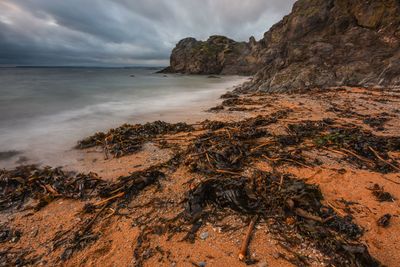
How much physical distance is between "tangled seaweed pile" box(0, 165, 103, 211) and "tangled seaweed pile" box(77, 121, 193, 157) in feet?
4.28

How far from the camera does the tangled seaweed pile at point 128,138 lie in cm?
580

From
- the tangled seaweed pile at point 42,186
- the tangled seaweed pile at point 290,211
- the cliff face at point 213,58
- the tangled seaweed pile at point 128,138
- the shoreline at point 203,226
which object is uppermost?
the tangled seaweed pile at point 290,211

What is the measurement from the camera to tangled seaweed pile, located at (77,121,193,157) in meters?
5.80

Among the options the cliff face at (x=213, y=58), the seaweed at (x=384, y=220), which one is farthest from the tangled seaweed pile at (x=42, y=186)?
the cliff face at (x=213, y=58)

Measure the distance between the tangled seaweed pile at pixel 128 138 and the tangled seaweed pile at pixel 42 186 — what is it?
1.30m

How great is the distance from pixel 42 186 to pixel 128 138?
103 inches

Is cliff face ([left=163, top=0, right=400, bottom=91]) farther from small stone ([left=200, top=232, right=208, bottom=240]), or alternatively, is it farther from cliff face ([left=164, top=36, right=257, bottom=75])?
cliff face ([left=164, top=36, right=257, bottom=75])

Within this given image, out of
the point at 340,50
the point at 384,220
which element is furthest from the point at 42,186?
the point at 340,50

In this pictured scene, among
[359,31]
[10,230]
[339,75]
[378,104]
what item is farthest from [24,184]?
[359,31]

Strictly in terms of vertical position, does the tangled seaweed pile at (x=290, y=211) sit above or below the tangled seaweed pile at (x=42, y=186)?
above

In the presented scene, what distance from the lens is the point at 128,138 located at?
6480 millimetres

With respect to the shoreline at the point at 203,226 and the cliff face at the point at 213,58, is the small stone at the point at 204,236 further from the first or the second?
the cliff face at the point at 213,58

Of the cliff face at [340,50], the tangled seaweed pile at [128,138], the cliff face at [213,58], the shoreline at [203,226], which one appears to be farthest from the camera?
the cliff face at [213,58]

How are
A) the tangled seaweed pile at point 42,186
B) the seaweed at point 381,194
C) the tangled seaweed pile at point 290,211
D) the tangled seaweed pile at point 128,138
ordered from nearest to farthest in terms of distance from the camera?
1. the tangled seaweed pile at point 290,211
2. the seaweed at point 381,194
3. the tangled seaweed pile at point 42,186
4. the tangled seaweed pile at point 128,138
